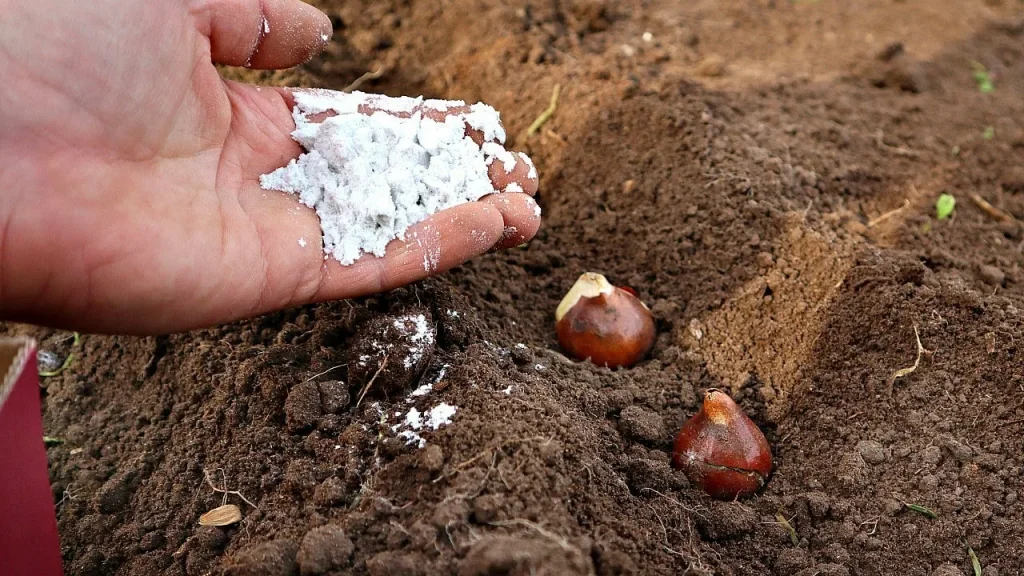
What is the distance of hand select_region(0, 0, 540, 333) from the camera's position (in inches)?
77.2

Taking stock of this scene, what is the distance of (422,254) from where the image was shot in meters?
2.37

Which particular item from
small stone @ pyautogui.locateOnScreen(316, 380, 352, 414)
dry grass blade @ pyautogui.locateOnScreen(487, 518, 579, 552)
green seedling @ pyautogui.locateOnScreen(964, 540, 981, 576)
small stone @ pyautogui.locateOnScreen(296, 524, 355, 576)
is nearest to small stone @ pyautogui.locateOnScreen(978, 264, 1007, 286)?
green seedling @ pyautogui.locateOnScreen(964, 540, 981, 576)

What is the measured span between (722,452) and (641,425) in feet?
0.80

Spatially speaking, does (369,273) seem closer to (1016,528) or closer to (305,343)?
(305,343)

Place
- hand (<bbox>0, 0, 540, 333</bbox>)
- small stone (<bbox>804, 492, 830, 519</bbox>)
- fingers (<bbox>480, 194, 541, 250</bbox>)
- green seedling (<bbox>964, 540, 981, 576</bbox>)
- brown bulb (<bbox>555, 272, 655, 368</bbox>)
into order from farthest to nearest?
brown bulb (<bbox>555, 272, 655, 368</bbox>) → fingers (<bbox>480, 194, 541, 250</bbox>) → small stone (<bbox>804, 492, 830, 519</bbox>) → green seedling (<bbox>964, 540, 981, 576</bbox>) → hand (<bbox>0, 0, 540, 333</bbox>)

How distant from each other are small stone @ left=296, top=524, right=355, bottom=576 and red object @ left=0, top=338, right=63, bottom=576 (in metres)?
0.62

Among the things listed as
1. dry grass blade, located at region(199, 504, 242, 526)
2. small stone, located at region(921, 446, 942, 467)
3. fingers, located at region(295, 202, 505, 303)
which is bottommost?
dry grass blade, located at region(199, 504, 242, 526)

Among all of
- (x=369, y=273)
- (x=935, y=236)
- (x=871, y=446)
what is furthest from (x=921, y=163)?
(x=369, y=273)

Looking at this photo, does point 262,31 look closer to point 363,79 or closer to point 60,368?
point 363,79

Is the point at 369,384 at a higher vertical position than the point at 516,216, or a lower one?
lower

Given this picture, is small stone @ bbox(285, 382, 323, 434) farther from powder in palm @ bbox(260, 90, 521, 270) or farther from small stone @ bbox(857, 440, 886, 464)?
small stone @ bbox(857, 440, 886, 464)

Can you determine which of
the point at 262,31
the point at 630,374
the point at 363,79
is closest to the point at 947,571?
the point at 630,374

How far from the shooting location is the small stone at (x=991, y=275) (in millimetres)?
2822

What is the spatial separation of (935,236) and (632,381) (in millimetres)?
1397
